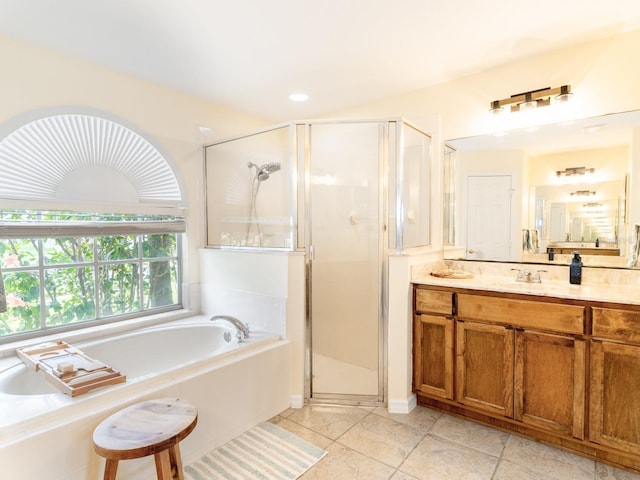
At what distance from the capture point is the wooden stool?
1335 mm

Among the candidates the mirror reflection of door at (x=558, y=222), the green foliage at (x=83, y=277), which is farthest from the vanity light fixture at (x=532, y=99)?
the green foliage at (x=83, y=277)

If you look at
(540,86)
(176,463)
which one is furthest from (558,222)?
(176,463)

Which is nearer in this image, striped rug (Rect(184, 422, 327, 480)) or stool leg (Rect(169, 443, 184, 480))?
stool leg (Rect(169, 443, 184, 480))

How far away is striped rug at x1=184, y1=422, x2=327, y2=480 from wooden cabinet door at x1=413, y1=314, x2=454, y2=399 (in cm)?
87

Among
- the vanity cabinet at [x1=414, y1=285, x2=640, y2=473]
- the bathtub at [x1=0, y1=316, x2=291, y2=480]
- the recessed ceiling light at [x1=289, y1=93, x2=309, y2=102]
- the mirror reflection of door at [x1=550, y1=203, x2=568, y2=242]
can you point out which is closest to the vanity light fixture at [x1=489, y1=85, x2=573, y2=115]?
the mirror reflection of door at [x1=550, y1=203, x2=568, y2=242]

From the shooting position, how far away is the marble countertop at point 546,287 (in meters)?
1.87

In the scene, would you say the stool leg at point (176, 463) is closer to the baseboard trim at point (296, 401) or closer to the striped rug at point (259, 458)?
the striped rug at point (259, 458)

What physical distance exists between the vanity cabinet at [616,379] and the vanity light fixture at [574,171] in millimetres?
996

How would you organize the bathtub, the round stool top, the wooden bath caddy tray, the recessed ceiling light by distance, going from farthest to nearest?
the recessed ceiling light, the wooden bath caddy tray, the bathtub, the round stool top

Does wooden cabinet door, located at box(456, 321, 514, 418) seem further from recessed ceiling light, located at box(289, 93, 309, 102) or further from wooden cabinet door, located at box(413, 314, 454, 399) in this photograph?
recessed ceiling light, located at box(289, 93, 309, 102)

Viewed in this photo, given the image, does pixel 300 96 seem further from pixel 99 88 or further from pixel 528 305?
pixel 528 305

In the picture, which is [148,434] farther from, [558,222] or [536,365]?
[558,222]

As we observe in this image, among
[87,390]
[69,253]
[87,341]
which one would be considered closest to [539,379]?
[87,390]

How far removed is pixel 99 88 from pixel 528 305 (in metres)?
3.18
